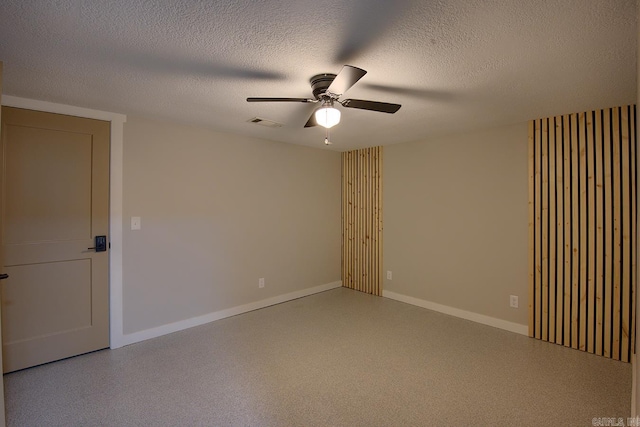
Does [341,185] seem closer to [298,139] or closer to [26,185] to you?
[298,139]

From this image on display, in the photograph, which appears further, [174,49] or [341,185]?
[341,185]

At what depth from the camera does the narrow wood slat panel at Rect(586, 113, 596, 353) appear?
279cm

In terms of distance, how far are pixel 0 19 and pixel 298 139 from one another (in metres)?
2.85

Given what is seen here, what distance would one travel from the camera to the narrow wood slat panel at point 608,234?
2.71 meters

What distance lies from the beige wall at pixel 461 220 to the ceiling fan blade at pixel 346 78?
2.36m

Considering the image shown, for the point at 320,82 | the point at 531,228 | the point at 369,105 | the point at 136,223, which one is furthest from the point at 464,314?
the point at 136,223

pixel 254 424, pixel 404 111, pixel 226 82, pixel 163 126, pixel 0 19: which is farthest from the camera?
pixel 163 126

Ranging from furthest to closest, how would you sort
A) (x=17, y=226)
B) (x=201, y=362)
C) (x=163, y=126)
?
(x=163, y=126) → (x=201, y=362) → (x=17, y=226)

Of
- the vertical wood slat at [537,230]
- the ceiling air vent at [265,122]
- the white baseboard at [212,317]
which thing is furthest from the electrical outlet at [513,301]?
the ceiling air vent at [265,122]

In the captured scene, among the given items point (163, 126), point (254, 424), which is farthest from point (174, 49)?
point (254, 424)

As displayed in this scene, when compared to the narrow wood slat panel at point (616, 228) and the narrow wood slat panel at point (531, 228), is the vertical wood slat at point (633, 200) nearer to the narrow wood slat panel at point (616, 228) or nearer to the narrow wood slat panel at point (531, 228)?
the narrow wood slat panel at point (616, 228)

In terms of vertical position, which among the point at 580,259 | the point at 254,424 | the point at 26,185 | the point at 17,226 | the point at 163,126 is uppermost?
the point at 163,126

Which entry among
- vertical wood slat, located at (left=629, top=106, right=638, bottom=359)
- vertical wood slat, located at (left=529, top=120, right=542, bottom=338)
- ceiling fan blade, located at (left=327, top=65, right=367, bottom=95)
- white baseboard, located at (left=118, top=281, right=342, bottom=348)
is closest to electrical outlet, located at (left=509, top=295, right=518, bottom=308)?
vertical wood slat, located at (left=529, top=120, right=542, bottom=338)

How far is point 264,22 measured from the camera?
1503 millimetres
